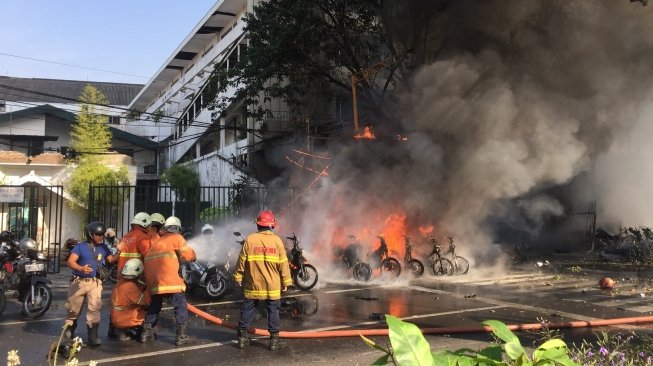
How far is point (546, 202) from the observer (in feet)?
58.4

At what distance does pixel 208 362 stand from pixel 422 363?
4.32m

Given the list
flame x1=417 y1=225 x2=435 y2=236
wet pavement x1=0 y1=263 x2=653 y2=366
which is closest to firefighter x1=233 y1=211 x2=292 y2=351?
wet pavement x1=0 y1=263 x2=653 y2=366

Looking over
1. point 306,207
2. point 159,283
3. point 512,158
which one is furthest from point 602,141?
point 159,283

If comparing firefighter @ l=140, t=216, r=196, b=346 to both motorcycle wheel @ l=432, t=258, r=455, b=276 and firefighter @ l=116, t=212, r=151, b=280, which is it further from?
motorcycle wheel @ l=432, t=258, r=455, b=276

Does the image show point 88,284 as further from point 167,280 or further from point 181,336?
point 181,336

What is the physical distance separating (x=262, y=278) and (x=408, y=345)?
4.45m

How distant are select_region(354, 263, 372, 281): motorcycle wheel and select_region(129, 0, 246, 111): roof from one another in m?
20.9

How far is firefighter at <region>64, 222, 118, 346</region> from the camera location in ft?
20.1

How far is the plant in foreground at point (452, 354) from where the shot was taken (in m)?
1.77

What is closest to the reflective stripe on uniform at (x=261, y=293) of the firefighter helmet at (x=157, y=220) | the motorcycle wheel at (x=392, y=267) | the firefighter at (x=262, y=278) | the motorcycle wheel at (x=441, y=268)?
the firefighter at (x=262, y=278)

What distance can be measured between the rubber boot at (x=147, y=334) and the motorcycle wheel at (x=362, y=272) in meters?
6.22

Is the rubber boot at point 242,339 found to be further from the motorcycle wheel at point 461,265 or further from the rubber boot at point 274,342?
the motorcycle wheel at point 461,265

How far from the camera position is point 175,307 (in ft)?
20.8

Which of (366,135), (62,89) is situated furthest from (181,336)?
(62,89)
